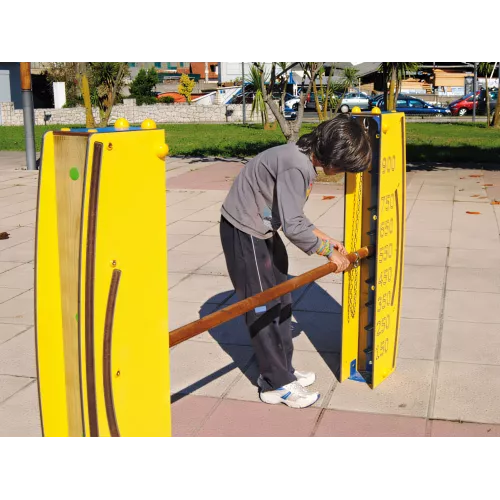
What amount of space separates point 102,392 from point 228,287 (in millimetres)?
3925

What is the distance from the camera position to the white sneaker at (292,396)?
395 centimetres

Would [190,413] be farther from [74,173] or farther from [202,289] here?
[202,289]

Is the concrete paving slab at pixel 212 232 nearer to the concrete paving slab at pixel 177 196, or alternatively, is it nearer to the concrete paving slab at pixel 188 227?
the concrete paving slab at pixel 188 227

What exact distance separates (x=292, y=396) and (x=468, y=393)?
0.99m

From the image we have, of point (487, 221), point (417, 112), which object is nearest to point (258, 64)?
point (487, 221)

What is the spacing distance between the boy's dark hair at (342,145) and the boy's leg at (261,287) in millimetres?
562

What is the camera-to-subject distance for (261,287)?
12.3ft

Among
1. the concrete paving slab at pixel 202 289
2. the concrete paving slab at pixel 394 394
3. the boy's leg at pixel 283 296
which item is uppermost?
the boy's leg at pixel 283 296

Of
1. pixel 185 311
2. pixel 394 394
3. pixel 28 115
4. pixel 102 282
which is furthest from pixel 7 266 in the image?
pixel 28 115

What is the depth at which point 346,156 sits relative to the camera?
136 inches

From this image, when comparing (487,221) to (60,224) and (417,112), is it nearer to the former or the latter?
(60,224)

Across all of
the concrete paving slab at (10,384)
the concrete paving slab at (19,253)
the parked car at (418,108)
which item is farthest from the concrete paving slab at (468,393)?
the parked car at (418,108)

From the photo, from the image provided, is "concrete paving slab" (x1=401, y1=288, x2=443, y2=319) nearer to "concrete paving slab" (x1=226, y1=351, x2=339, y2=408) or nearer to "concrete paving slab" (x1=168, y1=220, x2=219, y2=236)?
"concrete paving slab" (x1=226, y1=351, x2=339, y2=408)

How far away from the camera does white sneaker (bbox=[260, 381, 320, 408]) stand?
3.95 meters
